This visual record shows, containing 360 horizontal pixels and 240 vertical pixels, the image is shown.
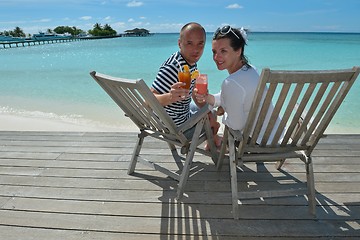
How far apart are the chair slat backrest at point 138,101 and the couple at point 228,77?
143mm

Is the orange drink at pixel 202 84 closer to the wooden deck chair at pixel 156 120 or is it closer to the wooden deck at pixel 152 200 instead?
the wooden deck chair at pixel 156 120

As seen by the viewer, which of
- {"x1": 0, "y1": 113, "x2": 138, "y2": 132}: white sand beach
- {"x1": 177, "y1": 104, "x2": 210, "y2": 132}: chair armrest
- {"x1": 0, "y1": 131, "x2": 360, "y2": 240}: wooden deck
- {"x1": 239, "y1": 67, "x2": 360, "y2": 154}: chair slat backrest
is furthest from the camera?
{"x1": 0, "y1": 113, "x2": 138, "y2": 132}: white sand beach

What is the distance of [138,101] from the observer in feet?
7.34

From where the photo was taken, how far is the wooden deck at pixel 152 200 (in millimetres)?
1985

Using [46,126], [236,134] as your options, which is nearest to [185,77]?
[236,134]

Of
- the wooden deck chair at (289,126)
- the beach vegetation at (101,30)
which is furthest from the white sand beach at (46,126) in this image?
the beach vegetation at (101,30)

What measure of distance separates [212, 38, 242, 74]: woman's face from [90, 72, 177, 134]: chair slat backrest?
0.55m

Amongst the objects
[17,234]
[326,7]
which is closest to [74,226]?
[17,234]

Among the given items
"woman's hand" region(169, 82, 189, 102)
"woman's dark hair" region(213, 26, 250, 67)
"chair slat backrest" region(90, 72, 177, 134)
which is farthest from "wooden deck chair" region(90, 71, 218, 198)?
"woman's dark hair" region(213, 26, 250, 67)

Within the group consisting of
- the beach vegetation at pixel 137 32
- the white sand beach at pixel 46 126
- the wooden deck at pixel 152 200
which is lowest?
the beach vegetation at pixel 137 32

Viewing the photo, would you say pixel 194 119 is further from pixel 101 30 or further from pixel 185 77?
pixel 101 30

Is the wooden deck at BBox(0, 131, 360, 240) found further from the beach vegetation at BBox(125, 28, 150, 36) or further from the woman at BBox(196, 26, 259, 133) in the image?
the beach vegetation at BBox(125, 28, 150, 36)

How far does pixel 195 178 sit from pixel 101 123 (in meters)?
4.53

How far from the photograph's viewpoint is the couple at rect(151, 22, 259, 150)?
209 cm
